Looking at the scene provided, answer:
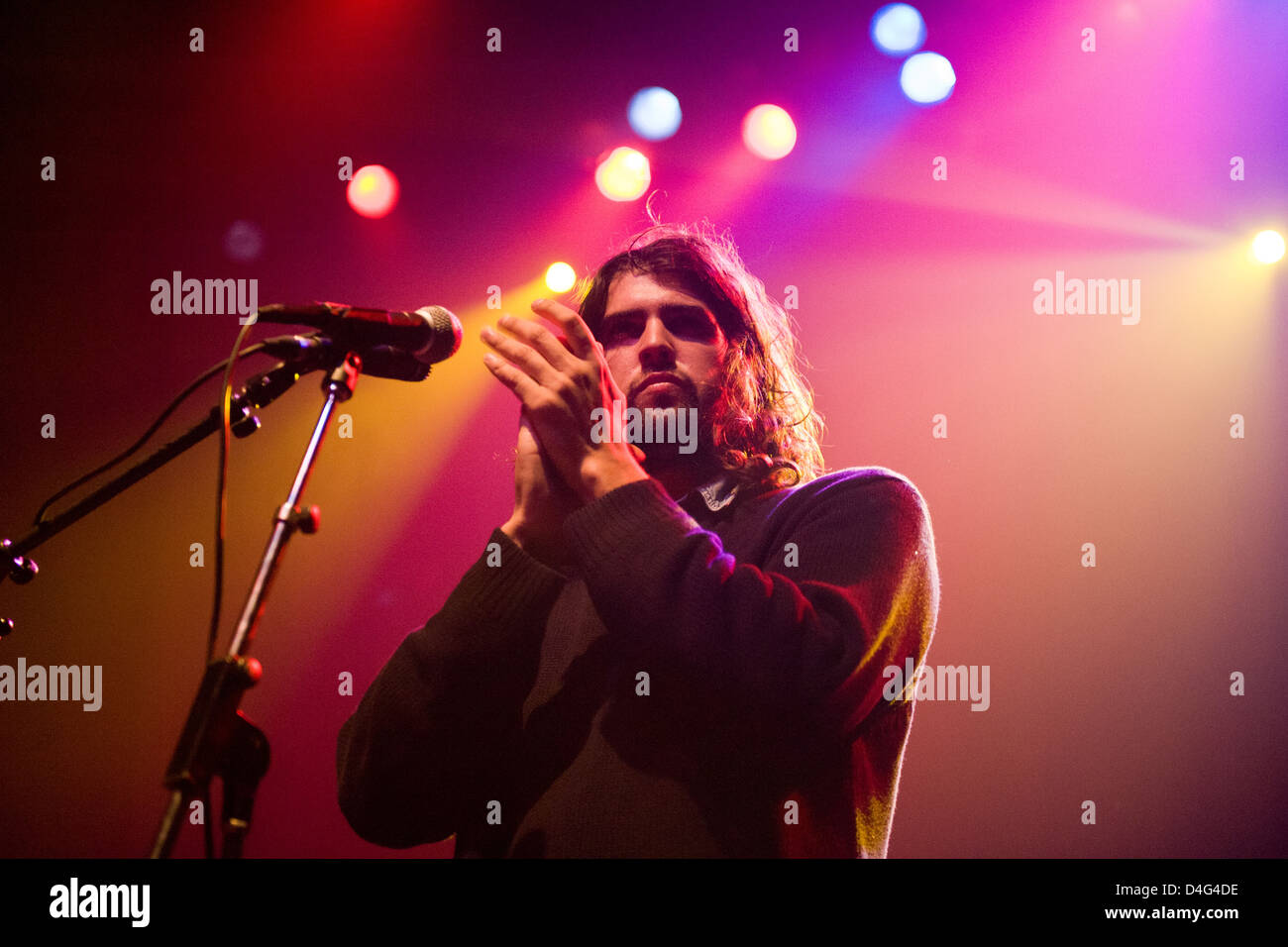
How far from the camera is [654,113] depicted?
3516 millimetres

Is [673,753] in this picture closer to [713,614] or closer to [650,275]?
[713,614]

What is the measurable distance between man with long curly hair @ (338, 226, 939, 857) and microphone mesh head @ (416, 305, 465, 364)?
0.09 meters

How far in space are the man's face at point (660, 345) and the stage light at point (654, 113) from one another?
159 cm

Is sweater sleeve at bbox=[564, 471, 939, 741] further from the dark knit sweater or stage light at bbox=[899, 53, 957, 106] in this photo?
stage light at bbox=[899, 53, 957, 106]

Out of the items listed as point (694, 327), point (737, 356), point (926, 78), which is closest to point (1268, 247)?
point (926, 78)

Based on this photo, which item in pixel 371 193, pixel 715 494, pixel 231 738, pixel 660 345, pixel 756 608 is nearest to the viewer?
pixel 231 738

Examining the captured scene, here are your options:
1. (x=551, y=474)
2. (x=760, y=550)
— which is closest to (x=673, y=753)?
(x=760, y=550)

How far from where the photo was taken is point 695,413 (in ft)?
6.32

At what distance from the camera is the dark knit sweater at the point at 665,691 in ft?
4.14

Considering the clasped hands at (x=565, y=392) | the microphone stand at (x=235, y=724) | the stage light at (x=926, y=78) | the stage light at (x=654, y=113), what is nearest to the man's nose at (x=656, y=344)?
the clasped hands at (x=565, y=392)

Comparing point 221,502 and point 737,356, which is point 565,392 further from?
point 737,356

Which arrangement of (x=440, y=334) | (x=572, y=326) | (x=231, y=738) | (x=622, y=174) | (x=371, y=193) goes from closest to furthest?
(x=231, y=738) < (x=440, y=334) < (x=572, y=326) < (x=371, y=193) < (x=622, y=174)

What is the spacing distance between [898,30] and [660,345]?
90.6 inches
